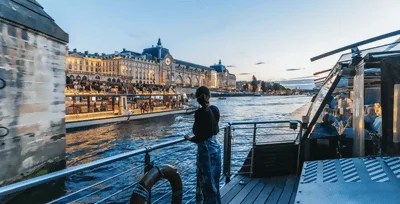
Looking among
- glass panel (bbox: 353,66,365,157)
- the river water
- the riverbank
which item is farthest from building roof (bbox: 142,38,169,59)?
glass panel (bbox: 353,66,365,157)

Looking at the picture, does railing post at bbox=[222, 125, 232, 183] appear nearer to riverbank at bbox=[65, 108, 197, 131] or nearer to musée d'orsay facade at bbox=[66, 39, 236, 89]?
riverbank at bbox=[65, 108, 197, 131]

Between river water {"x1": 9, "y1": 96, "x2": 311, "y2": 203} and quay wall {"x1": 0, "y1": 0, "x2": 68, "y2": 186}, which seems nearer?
quay wall {"x1": 0, "y1": 0, "x2": 68, "y2": 186}

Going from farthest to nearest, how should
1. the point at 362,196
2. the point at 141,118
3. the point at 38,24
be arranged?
the point at 141,118 < the point at 38,24 < the point at 362,196

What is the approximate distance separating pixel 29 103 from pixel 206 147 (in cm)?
846

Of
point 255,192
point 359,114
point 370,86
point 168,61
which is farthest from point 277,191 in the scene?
point 168,61

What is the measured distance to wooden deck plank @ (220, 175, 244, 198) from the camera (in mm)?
4605

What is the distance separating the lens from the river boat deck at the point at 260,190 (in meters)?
4.31

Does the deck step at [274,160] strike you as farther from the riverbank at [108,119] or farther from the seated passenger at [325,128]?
the riverbank at [108,119]

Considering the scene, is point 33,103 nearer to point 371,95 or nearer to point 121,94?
point 371,95

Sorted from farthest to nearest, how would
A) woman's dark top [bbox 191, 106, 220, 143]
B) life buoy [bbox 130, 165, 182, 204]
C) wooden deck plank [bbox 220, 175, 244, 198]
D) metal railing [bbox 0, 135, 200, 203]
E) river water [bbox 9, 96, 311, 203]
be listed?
river water [bbox 9, 96, 311, 203] < wooden deck plank [bbox 220, 175, 244, 198] < woman's dark top [bbox 191, 106, 220, 143] < life buoy [bbox 130, 165, 182, 204] < metal railing [bbox 0, 135, 200, 203]

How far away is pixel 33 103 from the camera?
9.48 meters

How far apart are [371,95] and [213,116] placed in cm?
300

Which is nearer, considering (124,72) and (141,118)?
(141,118)

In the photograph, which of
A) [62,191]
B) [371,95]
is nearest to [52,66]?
[62,191]
